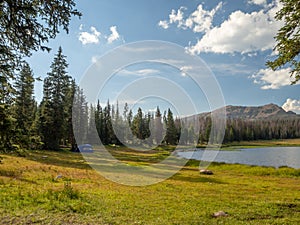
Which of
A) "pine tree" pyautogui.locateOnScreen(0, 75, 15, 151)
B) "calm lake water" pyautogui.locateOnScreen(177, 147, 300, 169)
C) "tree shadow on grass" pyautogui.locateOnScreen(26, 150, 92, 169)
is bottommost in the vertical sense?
"calm lake water" pyautogui.locateOnScreen(177, 147, 300, 169)

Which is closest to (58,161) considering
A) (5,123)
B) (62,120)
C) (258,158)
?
(62,120)

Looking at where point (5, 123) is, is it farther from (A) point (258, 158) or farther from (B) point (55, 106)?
(A) point (258, 158)

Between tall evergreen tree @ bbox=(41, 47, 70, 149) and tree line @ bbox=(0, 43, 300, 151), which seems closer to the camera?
tree line @ bbox=(0, 43, 300, 151)

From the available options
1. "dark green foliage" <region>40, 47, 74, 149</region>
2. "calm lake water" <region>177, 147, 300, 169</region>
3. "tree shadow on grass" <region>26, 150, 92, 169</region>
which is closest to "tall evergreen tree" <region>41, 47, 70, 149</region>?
"dark green foliage" <region>40, 47, 74, 149</region>

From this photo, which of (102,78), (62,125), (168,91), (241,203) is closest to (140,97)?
(168,91)

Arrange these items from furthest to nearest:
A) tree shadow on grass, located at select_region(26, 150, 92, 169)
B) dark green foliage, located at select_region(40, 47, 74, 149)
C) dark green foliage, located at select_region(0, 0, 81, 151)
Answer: dark green foliage, located at select_region(40, 47, 74, 149), tree shadow on grass, located at select_region(26, 150, 92, 169), dark green foliage, located at select_region(0, 0, 81, 151)

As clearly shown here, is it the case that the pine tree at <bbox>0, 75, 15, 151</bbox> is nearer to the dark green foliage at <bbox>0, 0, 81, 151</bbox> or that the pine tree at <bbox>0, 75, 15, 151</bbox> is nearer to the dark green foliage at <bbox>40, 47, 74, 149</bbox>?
the dark green foliage at <bbox>0, 0, 81, 151</bbox>

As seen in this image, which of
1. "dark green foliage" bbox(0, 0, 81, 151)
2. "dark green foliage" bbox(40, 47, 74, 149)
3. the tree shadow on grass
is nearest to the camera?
"dark green foliage" bbox(0, 0, 81, 151)

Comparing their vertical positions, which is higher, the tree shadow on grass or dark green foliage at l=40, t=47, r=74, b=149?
dark green foliage at l=40, t=47, r=74, b=149

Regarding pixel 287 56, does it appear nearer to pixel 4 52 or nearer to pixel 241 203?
pixel 241 203

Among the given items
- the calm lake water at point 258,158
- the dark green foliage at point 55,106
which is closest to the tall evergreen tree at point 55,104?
the dark green foliage at point 55,106

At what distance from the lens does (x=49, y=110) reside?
143 feet

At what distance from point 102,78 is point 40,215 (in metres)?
9.62

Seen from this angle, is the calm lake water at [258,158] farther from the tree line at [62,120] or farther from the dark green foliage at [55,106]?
the dark green foliage at [55,106]
